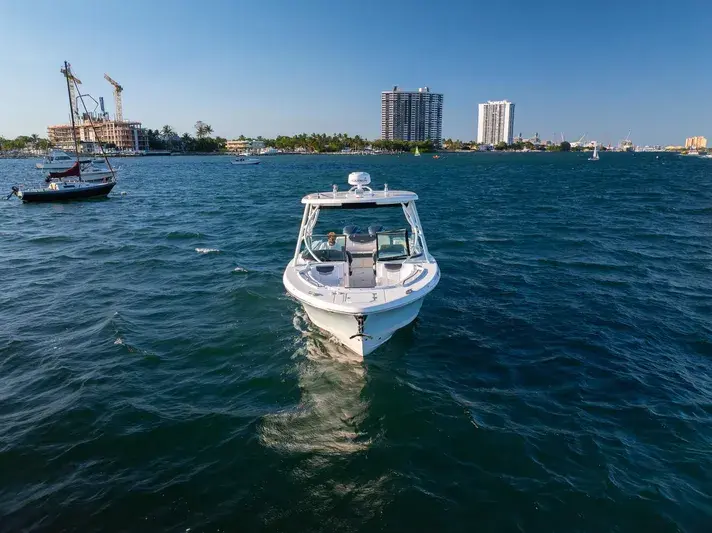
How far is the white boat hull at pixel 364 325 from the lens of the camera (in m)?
11.0

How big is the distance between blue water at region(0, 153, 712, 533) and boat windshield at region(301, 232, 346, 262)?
2.15m

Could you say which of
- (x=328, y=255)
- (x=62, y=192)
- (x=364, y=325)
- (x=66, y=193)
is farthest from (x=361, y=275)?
(x=66, y=193)

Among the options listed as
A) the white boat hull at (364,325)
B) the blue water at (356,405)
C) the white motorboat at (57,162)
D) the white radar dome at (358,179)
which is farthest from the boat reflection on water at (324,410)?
the white motorboat at (57,162)

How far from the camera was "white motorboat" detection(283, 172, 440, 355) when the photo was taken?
11258 millimetres

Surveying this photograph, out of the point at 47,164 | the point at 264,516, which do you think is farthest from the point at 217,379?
the point at 47,164

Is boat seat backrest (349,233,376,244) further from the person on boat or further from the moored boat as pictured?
the moored boat

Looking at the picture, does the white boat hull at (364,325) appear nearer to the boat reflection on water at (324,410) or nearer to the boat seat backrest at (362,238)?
the boat reflection on water at (324,410)

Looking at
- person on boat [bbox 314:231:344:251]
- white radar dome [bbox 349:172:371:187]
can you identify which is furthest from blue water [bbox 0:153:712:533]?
white radar dome [bbox 349:172:371:187]

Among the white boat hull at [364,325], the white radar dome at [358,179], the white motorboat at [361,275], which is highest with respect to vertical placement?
the white radar dome at [358,179]

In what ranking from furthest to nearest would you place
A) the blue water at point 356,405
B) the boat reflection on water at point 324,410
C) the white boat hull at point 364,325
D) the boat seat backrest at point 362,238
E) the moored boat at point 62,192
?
the moored boat at point 62,192
the boat seat backrest at point 362,238
the white boat hull at point 364,325
the boat reflection on water at point 324,410
the blue water at point 356,405

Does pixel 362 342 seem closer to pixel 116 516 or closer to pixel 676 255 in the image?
pixel 116 516

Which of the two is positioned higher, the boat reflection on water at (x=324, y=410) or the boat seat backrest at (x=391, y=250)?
the boat seat backrest at (x=391, y=250)

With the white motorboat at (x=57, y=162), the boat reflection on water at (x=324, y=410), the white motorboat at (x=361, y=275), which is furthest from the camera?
the white motorboat at (x=57, y=162)

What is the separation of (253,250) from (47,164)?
79.0 m
